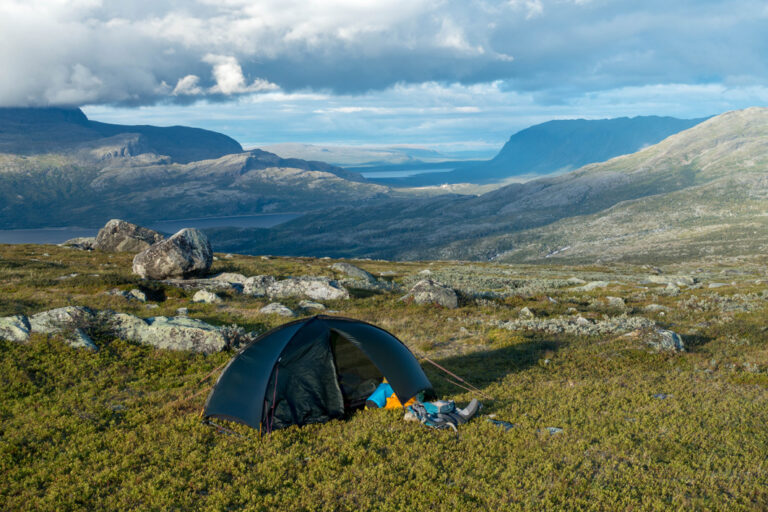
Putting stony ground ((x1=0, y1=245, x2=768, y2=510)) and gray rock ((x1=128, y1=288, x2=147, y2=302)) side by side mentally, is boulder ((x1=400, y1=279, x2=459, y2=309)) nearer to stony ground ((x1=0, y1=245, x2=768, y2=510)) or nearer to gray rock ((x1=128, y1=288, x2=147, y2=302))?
stony ground ((x1=0, y1=245, x2=768, y2=510))

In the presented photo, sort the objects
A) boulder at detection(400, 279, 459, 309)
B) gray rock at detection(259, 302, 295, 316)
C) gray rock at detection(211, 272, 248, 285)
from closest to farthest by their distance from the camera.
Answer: gray rock at detection(259, 302, 295, 316)
boulder at detection(400, 279, 459, 309)
gray rock at detection(211, 272, 248, 285)

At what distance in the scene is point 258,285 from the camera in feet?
114

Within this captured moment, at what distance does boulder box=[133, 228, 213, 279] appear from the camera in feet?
132

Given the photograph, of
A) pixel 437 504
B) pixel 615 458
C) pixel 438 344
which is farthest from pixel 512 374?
pixel 437 504

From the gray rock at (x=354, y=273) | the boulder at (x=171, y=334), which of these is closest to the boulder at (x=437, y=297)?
the boulder at (x=171, y=334)

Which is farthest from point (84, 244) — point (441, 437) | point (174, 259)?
point (441, 437)

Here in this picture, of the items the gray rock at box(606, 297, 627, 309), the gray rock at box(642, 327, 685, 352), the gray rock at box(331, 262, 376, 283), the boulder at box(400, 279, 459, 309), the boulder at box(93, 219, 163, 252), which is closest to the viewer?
the gray rock at box(642, 327, 685, 352)

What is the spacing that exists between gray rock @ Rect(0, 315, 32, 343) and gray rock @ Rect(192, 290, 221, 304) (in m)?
10.4

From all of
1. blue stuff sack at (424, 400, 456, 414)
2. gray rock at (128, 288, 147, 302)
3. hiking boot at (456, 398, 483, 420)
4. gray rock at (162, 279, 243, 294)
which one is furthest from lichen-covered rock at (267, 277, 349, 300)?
hiking boot at (456, 398, 483, 420)

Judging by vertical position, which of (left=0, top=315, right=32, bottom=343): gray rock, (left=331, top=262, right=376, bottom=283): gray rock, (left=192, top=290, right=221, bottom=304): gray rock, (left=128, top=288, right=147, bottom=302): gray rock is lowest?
(left=331, top=262, right=376, bottom=283): gray rock

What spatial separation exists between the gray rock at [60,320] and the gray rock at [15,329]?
25cm

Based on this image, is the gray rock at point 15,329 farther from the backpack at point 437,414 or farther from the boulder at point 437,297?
the boulder at point 437,297

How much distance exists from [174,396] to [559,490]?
40.6 feet

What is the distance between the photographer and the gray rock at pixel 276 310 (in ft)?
88.5
